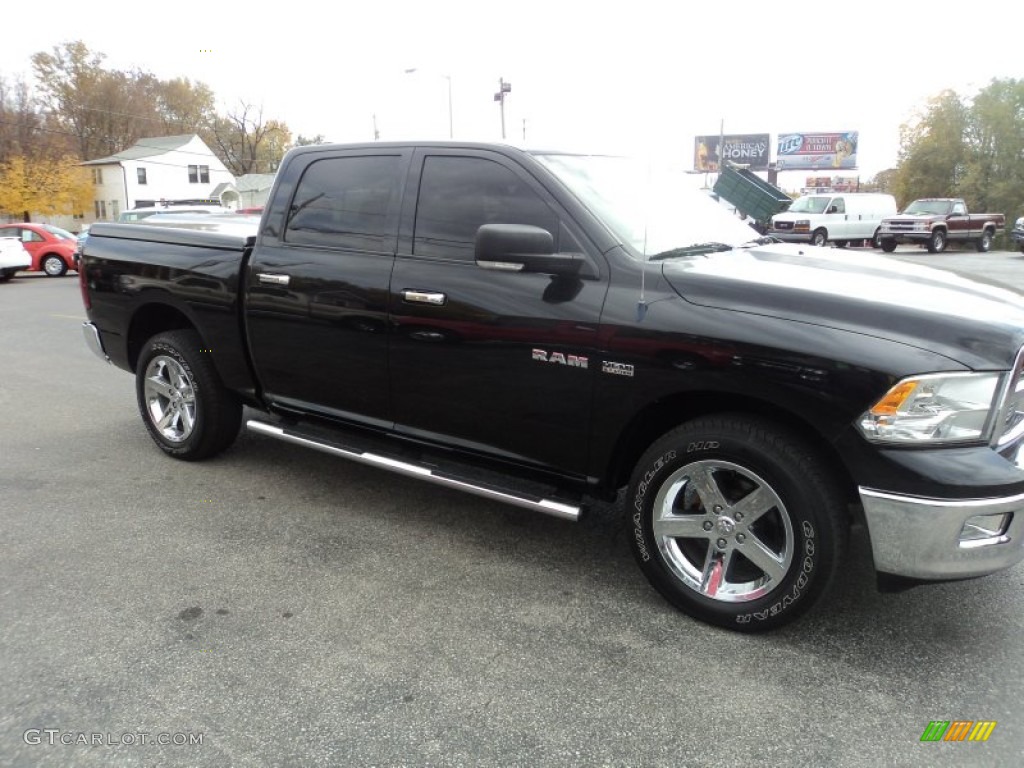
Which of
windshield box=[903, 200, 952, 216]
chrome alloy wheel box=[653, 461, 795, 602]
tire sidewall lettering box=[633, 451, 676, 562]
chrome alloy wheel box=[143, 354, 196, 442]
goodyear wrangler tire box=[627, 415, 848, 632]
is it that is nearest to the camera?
goodyear wrangler tire box=[627, 415, 848, 632]

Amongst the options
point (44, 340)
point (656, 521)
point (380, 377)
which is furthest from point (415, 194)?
point (44, 340)

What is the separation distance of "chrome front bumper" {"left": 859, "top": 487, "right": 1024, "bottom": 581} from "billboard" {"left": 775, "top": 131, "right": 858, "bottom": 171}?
76.6m

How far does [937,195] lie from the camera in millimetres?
46031

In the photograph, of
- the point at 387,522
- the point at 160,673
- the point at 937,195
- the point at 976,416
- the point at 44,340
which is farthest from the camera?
the point at 937,195

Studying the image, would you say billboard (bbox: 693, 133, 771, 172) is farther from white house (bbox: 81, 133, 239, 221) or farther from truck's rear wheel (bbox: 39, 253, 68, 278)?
truck's rear wheel (bbox: 39, 253, 68, 278)

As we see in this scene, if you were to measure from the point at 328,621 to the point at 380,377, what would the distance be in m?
1.24

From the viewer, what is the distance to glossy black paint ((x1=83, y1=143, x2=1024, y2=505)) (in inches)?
104

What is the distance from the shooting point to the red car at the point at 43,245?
72.4 ft

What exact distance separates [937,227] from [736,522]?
29.7m

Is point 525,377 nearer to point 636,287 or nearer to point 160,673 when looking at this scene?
point 636,287

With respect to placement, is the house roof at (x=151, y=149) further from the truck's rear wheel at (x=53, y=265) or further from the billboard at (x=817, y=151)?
the billboard at (x=817, y=151)

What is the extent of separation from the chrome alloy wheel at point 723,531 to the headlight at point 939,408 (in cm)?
51

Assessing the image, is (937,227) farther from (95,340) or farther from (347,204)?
(95,340)

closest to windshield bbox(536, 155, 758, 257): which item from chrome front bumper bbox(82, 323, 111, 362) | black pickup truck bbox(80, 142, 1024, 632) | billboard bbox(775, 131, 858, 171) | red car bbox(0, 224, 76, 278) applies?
black pickup truck bbox(80, 142, 1024, 632)
